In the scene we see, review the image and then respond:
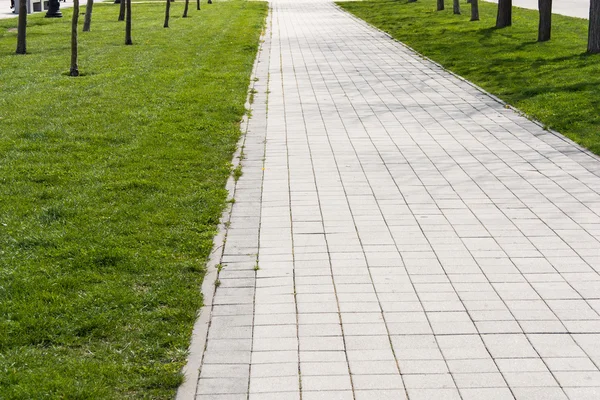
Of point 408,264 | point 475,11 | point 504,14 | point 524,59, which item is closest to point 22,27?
point 524,59

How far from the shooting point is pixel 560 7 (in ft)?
125

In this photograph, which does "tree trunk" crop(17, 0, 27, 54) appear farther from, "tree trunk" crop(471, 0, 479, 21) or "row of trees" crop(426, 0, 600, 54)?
"tree trunk" crop(471, 0, 479, 21)

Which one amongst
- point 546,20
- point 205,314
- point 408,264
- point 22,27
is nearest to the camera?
point 205,314

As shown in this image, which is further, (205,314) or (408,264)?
(408,264)

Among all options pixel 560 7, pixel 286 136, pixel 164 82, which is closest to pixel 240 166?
pixel 286 136

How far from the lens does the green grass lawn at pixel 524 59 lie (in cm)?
1299

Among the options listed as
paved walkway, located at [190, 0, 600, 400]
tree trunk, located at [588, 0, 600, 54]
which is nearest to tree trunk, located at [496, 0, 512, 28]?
tree trunk, located at [588, 0, 600, 54]

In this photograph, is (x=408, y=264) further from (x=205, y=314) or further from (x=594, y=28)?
(x=594, y=28)

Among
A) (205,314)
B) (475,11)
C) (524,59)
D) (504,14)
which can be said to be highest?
(475,11)

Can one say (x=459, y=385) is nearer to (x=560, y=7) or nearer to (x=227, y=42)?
(x=227, y=42)

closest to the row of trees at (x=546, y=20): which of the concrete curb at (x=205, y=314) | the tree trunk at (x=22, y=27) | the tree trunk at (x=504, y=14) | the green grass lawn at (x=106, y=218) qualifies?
the tree trunk at (x=504, y=14)

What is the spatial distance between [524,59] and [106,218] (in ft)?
44.5

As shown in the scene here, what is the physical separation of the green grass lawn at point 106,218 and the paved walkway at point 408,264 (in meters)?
0.36

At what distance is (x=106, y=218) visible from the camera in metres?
7.59
